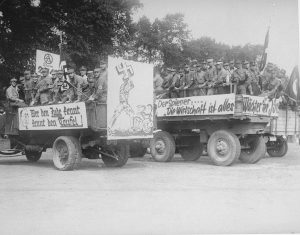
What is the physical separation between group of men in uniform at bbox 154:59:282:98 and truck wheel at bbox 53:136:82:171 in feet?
12.8

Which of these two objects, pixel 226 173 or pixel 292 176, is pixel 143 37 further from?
pixel 292 176

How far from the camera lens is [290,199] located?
7465 mm

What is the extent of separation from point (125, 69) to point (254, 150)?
14.5 ft

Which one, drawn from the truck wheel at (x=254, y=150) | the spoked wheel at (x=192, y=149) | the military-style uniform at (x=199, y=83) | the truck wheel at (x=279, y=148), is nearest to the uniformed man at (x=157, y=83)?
the military-style uniform at (x=199, y=83)

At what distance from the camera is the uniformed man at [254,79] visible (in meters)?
13.4

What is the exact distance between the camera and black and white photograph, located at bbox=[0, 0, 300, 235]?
6.56m

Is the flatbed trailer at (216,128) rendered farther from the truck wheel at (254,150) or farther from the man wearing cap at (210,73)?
the man wearing cap at (210,73)

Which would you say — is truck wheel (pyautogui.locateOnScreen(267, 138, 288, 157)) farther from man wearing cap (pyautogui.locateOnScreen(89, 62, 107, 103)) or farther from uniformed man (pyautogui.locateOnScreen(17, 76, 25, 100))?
uniformed man (pyautogui.locateOnScreen(17, 76, 25, 100))

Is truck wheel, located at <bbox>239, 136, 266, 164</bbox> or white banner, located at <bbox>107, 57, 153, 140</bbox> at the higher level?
white banner, located at <bbox>107, 57, 153, 140</bbox>

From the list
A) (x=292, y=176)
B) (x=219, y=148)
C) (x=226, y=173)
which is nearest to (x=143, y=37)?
(x=219, y=148)

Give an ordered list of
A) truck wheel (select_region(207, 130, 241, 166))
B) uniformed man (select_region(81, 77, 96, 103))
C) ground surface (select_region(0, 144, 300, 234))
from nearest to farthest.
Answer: ground surface (select_region(0, 144, 300, 234)), uniformed man (select_region(81, 77, 96, 103)), truck wheel (select_region(207, 130, 241, 166))

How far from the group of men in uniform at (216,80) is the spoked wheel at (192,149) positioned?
1275 millimetres

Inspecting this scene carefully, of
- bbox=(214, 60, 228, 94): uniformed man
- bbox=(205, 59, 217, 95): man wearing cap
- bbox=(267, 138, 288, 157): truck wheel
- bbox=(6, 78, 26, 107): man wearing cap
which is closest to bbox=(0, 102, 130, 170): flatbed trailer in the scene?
bbox=(6, 78, 26, 107): man wearing cap

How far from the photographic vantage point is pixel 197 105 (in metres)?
12.4
